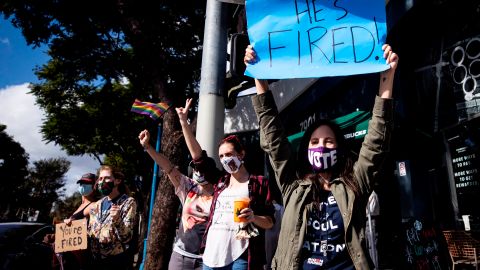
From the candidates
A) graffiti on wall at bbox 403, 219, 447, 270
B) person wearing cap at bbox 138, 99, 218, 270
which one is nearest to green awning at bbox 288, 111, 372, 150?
graffiti on wall at bbox 403, 219, 447, 270

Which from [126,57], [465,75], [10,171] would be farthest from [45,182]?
[465,75]

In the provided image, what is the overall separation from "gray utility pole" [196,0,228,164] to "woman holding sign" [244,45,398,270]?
5.58ft

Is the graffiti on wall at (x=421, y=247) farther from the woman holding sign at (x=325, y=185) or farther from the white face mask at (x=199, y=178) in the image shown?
the woman holding sign at (x=325, y=185)

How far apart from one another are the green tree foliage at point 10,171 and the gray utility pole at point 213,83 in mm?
47415

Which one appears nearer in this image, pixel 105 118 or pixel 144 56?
pixel 144 56

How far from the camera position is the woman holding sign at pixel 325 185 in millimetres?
1982

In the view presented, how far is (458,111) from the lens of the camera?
18.7ft

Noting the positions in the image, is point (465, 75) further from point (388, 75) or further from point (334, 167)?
point (334, 167)

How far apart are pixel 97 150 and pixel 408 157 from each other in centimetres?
1606

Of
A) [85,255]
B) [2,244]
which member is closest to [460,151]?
[85,255]

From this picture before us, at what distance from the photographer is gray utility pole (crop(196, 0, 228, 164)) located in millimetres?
4043

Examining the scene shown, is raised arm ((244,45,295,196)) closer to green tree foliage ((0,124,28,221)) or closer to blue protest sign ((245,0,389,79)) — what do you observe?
blue protest sign ((245,0,389,79))

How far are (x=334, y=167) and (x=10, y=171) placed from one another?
167ft

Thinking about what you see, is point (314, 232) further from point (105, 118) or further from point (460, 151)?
point (105, 118)
